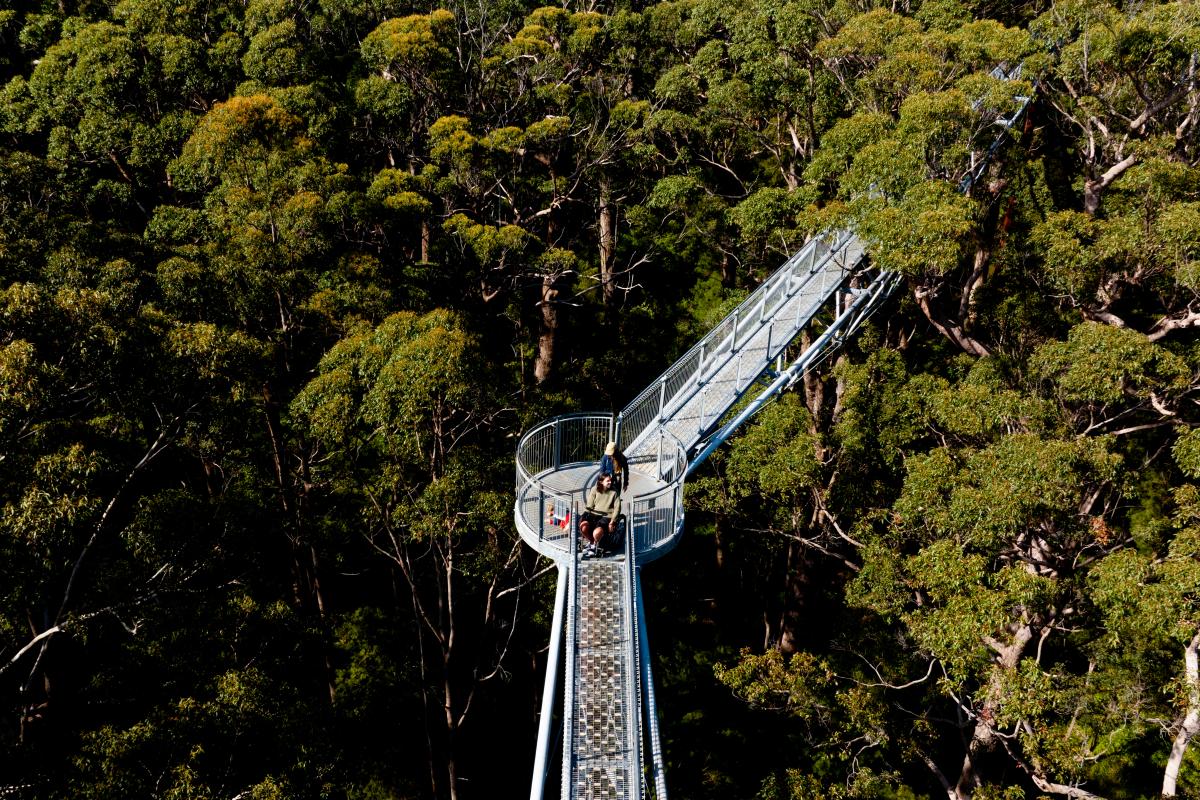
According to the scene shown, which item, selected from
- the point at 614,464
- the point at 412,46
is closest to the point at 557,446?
the point at 614,464

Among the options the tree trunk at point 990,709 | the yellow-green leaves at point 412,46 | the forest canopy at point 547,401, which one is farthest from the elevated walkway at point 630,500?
the yellow-green leaves at point 412,46

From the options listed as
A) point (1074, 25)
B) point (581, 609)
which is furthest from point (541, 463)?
point (1074, 25)

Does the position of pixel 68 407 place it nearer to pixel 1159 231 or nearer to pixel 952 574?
pixel 952 574

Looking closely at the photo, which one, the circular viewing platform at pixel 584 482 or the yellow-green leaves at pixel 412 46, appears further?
the yellow-green leaves at pixel 412 46

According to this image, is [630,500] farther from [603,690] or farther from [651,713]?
[651,713]

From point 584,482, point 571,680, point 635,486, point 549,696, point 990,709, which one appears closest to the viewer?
point 571,680

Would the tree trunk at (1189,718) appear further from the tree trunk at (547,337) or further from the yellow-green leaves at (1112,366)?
the tree trunk at (547,337)
